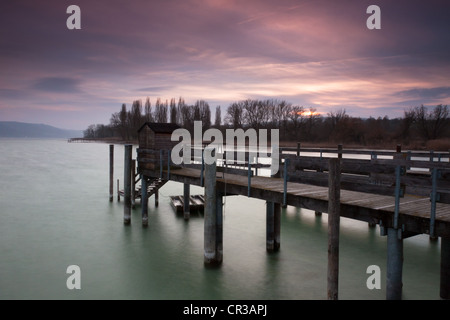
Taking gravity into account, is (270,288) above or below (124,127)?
below

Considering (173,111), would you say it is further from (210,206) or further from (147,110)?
(210,206)

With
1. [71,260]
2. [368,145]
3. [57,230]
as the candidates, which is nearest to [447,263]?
[71,260]

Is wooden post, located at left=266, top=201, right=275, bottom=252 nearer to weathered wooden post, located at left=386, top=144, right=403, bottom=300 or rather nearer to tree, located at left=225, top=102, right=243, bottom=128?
weathered wooden post, located at left=386, top=144, right=403, bottom=300

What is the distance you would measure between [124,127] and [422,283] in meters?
105

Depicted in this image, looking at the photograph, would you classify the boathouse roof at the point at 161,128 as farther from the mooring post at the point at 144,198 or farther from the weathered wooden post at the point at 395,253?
the weathered wooden post at the point at 395,253

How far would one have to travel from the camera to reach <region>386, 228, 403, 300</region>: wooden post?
22.9ft

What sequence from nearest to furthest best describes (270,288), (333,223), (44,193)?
(333,223)
(270,288)
(44,193)

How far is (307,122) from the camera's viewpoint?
82125 mm

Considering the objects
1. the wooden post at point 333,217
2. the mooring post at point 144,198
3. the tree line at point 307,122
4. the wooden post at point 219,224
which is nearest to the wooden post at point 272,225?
the wooden post at point 219,224

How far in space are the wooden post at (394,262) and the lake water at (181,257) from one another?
2437 millimetres

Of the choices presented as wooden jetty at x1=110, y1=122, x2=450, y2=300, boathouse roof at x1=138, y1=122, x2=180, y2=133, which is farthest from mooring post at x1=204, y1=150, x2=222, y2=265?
boathouse roof at x1=138, y1=122, x2=180, y2=133

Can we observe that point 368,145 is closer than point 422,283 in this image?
No

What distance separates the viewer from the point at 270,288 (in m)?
10.2
